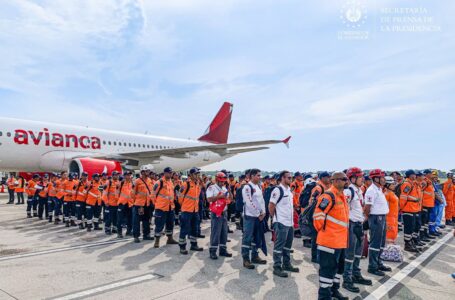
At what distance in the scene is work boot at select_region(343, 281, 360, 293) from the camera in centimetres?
507

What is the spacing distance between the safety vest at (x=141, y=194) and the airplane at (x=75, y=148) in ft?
29.7

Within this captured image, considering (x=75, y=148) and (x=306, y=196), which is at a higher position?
(x=75, y=148)

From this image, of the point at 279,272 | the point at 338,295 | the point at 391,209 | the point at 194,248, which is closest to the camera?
the point at 338,295

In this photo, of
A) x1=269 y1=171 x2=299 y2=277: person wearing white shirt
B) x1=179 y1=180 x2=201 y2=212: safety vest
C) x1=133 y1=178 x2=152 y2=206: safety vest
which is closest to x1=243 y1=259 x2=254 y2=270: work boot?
x1=269 y1=171 x2=299 y2=277: person wearing white shirt

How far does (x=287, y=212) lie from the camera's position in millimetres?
6039

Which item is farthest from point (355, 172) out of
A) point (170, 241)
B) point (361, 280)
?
point (170, 241)

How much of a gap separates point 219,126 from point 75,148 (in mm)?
15001

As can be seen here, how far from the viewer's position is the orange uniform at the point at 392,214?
700cm

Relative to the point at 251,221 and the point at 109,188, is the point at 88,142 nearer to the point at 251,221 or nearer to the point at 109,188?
the point at 109,188

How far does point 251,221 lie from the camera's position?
21.5 feet

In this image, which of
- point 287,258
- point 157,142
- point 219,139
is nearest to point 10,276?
point 287,258

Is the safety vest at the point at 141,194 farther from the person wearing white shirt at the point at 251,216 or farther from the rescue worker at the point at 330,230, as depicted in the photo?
the rescue worker at the point at 330,230

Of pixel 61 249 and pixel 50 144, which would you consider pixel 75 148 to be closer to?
pixel 50 144

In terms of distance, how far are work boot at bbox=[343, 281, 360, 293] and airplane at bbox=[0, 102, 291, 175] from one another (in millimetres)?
14634
